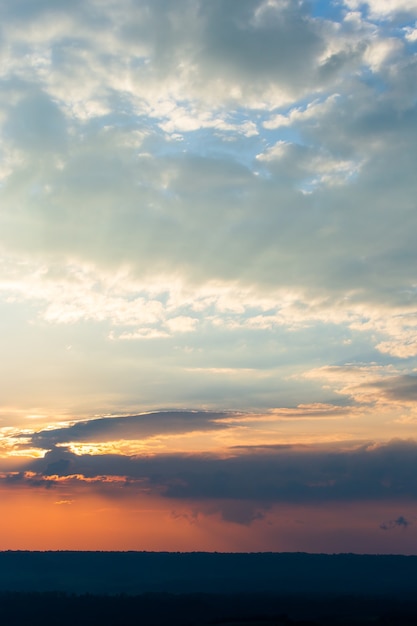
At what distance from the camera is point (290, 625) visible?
197 metres
